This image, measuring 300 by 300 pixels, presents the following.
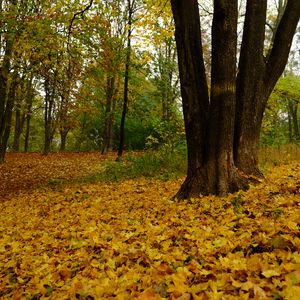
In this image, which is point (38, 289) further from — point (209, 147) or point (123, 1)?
point (123, 1)

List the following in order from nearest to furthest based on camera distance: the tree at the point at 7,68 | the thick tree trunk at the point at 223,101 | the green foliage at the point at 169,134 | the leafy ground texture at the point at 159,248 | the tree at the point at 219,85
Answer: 1. the leafy ground texture at the point at 159,248
2. the thick tree trunk at the point at 223,101
3. the tree at the point at 219,85
4. the tree at the point at 7,68
5. the green foliage at the point at 169,134

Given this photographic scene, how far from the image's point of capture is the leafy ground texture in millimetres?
2668

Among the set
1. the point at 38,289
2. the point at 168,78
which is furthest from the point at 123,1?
the point at 38,289

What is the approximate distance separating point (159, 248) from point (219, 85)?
2941mm

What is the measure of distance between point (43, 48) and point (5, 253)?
6.42 metres

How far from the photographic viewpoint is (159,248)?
12.7 ft

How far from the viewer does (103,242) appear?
14.0 ft

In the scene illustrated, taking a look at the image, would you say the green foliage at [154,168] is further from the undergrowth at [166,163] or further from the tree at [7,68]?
the tree at [7,68]

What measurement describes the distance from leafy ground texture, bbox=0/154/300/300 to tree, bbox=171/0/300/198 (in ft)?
1.62

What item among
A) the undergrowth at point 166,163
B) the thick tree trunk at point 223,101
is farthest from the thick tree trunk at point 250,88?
the undergrowth at point 166,163

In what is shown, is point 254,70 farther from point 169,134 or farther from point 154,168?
point 169,134

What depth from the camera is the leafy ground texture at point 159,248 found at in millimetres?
2668

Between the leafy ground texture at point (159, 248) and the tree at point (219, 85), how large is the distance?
50cm

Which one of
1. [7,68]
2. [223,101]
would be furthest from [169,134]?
[223,101]
